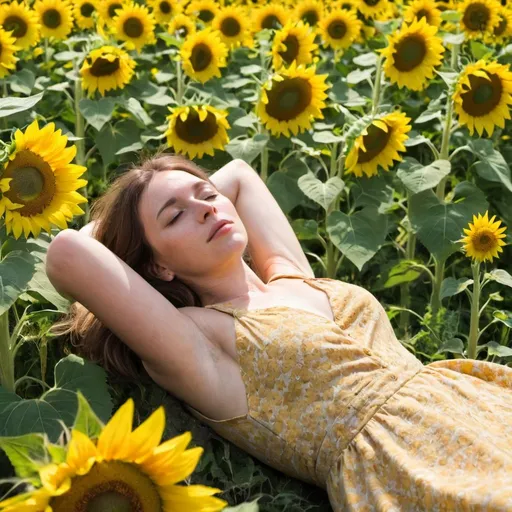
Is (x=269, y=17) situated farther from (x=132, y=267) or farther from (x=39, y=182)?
(x=39, y=182)

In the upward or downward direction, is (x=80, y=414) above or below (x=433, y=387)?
above

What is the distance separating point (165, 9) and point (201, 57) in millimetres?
748

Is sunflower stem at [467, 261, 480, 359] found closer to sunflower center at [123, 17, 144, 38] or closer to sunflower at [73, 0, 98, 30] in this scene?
sunflower center at [123, 17, 144, 38]

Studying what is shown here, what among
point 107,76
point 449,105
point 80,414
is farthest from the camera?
point 107,76

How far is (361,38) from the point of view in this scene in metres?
4.72

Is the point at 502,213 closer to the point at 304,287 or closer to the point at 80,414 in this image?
the point at 304,287

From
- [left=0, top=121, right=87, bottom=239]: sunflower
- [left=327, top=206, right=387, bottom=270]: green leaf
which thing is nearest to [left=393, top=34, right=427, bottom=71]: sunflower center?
[left=327, top=206, right=387, bottom=270]: green leaf

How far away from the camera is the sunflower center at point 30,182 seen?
7.36ft

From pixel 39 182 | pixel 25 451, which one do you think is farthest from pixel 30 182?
pixel 25 451

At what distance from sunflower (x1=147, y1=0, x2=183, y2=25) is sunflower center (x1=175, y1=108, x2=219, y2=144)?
1384 mm

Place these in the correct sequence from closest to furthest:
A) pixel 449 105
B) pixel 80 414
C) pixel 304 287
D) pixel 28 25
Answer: pixel 80 414 → pixel 304 287 → pixel 449 105 → pixel 28 25

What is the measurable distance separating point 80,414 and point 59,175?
98 cm

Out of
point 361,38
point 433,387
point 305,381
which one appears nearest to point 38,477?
point 305,381

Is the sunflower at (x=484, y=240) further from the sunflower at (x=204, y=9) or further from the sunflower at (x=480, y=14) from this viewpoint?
the sunflower at (x=204, y=9)
